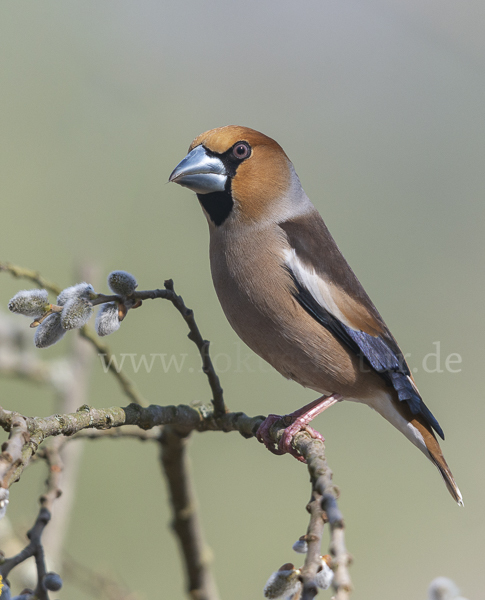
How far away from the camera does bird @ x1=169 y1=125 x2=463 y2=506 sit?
7.85 feet

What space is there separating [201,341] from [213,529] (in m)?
4.55

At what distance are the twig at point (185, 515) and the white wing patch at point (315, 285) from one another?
774mm

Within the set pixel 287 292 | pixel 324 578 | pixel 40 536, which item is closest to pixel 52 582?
pixel 40 536

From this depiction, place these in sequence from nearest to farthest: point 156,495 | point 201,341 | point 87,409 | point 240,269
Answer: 1. point 87,409
2. point 201,341
3. point 240,269
4. point 156,495

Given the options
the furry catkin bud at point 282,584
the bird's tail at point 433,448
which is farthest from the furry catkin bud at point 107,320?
the bird's tail at point 433,448

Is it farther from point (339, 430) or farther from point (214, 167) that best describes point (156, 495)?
point (214, 167)

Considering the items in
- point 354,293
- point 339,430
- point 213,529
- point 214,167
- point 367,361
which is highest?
point 214,167

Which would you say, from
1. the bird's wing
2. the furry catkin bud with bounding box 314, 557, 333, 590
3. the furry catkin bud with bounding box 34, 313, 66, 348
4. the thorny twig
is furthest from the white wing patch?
the furry catkin bud with bounding box 314, 557, 333, 590

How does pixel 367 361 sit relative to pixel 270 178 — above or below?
below

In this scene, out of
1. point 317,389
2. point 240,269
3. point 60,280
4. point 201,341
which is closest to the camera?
point 201,341

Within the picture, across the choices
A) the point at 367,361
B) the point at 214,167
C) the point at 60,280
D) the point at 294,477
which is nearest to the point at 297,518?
the point at 294,477

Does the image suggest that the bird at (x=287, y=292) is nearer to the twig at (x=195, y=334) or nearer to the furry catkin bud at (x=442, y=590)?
the twig at (x=195, y=334)

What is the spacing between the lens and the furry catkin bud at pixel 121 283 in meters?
1.75

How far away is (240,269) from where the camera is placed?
2430 millimetres
